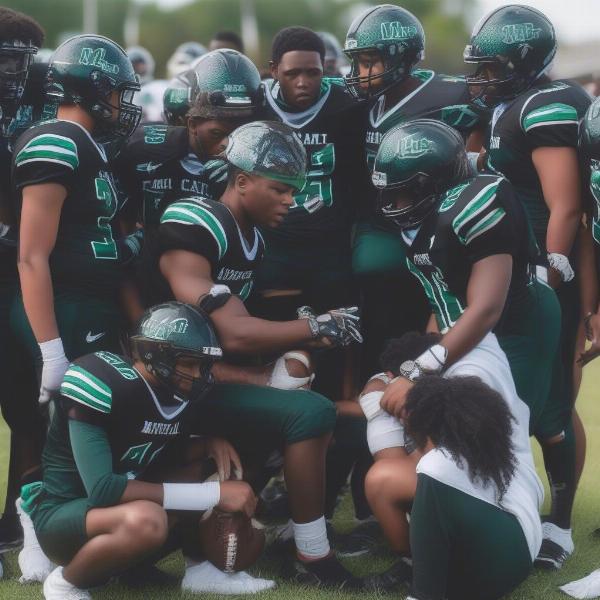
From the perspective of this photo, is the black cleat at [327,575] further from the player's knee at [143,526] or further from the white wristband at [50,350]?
the white wristband at [50,350]

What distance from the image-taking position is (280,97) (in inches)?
212

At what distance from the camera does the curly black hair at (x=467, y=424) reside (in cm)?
387

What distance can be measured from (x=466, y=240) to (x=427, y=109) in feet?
3.63

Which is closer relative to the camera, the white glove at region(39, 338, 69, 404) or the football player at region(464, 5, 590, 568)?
the white glove at region(39, 338, 69, 404)

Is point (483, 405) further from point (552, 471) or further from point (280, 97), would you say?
point (280, 97)

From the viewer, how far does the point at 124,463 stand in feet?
13.8

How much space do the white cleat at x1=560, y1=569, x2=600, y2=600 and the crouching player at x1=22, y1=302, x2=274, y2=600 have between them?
1.16 meters

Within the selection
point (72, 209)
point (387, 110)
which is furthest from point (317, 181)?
point (72, 209)

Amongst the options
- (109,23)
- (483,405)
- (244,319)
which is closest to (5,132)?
(244,319)

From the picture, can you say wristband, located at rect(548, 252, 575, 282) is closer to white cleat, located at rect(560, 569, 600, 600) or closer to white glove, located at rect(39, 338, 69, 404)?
white cleat, located at rect(560, 569, 600, 600)

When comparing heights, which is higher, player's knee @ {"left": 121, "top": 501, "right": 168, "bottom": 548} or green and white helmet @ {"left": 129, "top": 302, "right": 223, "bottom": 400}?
green and white helmet @ {"left": 129, "top": 302, "right": 223, "bottom": 400}

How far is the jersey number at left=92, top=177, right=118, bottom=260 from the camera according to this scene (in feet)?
15.1

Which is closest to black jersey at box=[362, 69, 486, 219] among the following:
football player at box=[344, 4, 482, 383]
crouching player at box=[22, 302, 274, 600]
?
A: football player at box=[344, 4, 482, 383]

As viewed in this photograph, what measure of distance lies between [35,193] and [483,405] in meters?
1.84
